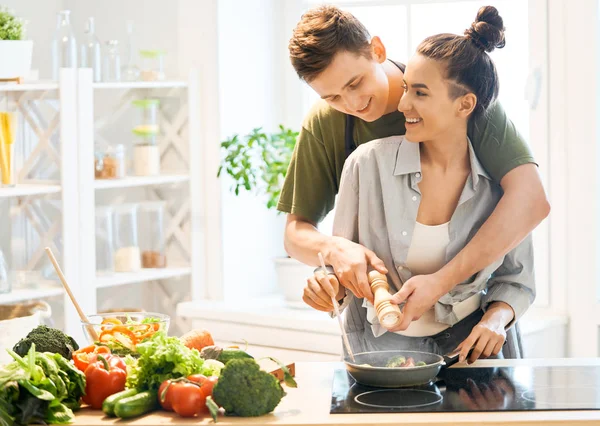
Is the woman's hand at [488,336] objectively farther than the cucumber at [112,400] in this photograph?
Yes

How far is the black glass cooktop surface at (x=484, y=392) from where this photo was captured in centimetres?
170

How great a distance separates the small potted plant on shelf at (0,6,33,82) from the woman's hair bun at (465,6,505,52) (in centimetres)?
166

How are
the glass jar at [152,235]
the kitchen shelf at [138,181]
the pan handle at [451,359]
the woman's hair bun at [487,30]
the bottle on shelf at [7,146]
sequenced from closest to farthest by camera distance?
the pan handle at [451,359], the woman's hair bun at [487,30], the bottle on shelf at [7,146], the kitchen shelf at [138,181], the glass jar at [152,235]

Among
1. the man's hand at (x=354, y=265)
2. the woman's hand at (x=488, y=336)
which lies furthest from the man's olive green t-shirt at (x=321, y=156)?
the woman's hand at (x=488, y=336)

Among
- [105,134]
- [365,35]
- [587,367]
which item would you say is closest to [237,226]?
[105,134]

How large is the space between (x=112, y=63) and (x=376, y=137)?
158cm

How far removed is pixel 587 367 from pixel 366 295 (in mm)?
493

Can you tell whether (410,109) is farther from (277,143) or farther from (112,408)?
(277,143)

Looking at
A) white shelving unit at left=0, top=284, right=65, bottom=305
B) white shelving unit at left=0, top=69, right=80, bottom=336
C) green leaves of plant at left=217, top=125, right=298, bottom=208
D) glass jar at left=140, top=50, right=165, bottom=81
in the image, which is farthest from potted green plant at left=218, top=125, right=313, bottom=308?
white shelving unit at left=0, top=284, right=65, bottom=305

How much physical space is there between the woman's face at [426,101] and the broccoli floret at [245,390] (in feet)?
2.25

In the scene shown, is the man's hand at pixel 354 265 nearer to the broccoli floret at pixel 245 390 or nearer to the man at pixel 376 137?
the man at pixel 376 137

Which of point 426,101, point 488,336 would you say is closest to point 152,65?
point 426,101

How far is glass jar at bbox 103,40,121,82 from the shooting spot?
138 inches

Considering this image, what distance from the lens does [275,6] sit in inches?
153
